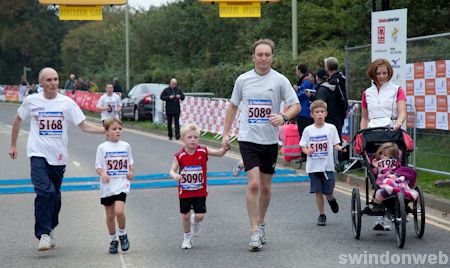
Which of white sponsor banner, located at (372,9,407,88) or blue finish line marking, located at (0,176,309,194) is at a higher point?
white sponsor banner, located at (372,9,407,88)

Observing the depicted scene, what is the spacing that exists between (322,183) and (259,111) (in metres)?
2.28

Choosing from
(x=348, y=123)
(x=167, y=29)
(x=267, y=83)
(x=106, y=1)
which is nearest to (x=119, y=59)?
(x=167, y=29)

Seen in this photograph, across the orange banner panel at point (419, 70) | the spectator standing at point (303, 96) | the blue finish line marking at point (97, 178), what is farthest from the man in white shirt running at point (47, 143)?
the spectator standing at point (303, 96)

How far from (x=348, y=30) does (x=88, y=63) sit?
132 ft

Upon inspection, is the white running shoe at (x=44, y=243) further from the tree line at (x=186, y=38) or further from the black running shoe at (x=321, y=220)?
the tree line at (x=186, y=38)

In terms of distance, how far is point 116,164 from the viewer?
9.22 m

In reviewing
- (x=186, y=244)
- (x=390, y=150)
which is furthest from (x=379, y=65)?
(x=186, y=244)

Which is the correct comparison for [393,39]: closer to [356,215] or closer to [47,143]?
[356,215]

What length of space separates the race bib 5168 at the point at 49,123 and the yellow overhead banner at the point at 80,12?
14.5 meters

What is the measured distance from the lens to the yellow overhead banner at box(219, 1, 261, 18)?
2202cm

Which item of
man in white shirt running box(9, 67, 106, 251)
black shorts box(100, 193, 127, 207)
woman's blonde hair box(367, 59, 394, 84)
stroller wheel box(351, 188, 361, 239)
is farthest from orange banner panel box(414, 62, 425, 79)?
black shorts box(100, 193, 127, 207)

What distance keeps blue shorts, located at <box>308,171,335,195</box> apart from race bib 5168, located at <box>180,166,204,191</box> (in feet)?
7.48

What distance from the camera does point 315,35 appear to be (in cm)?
4166

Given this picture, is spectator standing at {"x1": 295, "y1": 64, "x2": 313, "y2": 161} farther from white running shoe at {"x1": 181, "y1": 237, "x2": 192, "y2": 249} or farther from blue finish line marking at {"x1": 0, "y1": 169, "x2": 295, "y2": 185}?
white running shoe at {"x1": 181, "y1": 237, "x2": 192, "y2": 249}
